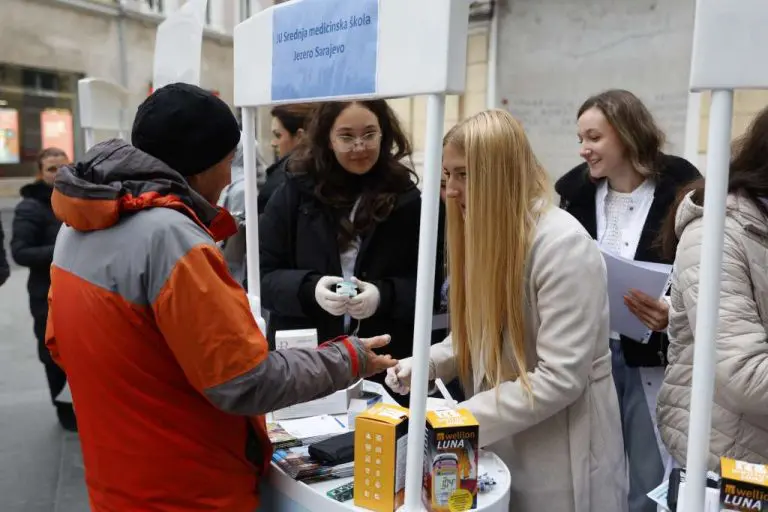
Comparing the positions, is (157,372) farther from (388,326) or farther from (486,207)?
(388,326)

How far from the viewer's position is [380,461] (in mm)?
1224

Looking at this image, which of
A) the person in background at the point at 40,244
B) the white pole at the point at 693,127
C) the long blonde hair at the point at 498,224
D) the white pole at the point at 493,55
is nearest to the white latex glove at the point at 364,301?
the long blonde hair at the point at 498,224

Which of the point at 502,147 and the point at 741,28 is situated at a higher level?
the point at 741,28

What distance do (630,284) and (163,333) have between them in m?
1.31

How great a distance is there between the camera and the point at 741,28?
2.94 feet

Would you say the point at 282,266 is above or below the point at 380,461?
above

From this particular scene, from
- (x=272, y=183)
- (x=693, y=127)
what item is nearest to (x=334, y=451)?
(x=272, y=183)

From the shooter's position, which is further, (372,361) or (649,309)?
(649,309)

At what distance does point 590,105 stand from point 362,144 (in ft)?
2.80

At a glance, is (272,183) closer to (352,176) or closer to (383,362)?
(352,176)

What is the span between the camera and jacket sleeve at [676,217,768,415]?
113 cm

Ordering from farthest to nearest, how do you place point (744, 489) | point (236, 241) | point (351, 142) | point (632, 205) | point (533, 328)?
point (236, 241) → point (632, 205) → point (351, 142) → point (533, 328) → point (744, 489)

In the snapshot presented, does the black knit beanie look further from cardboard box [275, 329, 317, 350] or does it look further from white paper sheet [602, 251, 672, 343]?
white paper sheet [602, 251, 672, 343]

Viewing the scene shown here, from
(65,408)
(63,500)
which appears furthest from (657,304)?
(65,408)
